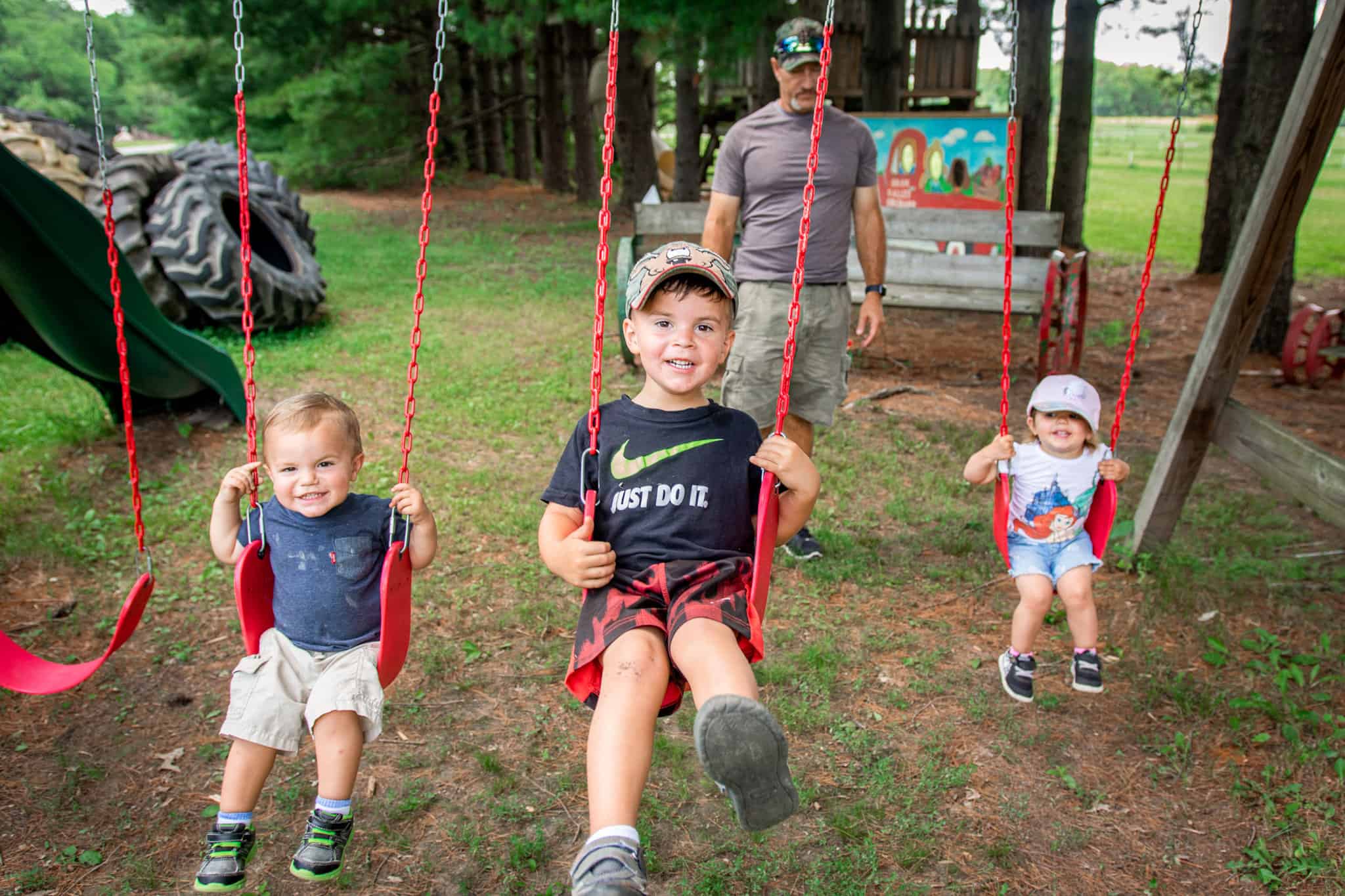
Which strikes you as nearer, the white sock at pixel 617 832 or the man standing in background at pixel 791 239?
the white sock at pixel 617 832

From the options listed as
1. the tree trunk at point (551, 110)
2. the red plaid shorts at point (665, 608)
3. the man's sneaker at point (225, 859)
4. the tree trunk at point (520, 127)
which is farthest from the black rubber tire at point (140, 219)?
the tree trunk at point (520, 127)

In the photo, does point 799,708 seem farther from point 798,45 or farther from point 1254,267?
point 1254,267

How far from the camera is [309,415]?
101 inches

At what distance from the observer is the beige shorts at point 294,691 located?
8.28 ft

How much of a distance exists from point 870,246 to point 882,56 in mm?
8421

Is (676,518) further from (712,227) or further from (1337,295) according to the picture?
(1337,295)

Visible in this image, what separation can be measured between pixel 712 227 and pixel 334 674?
246cm

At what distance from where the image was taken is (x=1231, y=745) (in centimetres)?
342

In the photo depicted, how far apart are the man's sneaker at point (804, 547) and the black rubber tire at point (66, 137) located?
699 centimetres

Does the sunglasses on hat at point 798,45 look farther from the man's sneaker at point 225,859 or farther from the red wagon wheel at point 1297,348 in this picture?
the red wagon wheel at point 1297,348

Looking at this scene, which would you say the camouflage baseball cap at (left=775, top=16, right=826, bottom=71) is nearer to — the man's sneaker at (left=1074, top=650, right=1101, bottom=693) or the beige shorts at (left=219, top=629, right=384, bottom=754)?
the man's sneaker at (left=1074, top=650, right=1101, bottom=693)

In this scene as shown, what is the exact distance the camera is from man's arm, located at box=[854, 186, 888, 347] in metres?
4.38

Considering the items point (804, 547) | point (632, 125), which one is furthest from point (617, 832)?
point (632, 125)

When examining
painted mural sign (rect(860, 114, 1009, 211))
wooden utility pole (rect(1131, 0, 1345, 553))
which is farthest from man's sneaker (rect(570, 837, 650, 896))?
painted mural sign (rect(860, 114, 1009, 211))
